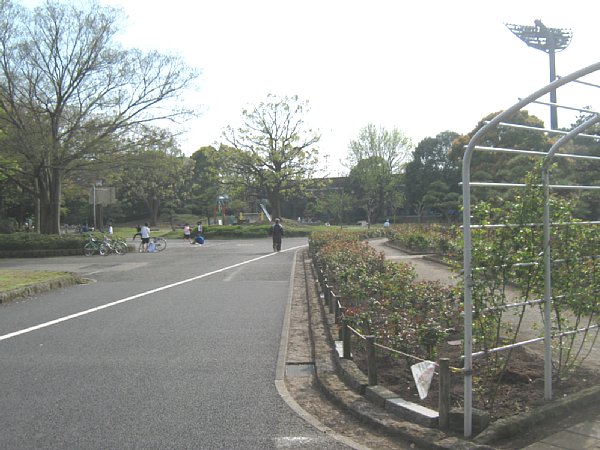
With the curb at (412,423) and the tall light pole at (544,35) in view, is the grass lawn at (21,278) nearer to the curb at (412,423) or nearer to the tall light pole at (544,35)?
the curb at (412,423)

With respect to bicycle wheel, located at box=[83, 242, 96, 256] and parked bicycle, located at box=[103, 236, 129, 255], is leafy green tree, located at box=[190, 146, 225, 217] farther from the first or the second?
bicycle wheel, located at box=[83, 242, 96, 256]

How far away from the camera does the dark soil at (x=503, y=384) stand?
14.8 feet

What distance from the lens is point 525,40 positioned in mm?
43688

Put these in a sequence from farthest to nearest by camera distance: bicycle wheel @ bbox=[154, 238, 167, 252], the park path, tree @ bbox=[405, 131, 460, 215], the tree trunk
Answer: tree @ bbox=[405, 131, 460, 215]
the tree trunk
bicycle wheel @ bbox=[154, 238, 167, 252]
the park path

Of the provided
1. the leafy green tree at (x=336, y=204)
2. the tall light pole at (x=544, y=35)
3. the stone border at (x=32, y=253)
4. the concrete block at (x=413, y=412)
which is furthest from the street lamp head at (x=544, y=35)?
the concrete block at (x=413, y=412)

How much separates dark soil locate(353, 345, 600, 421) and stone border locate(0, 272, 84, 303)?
888cm

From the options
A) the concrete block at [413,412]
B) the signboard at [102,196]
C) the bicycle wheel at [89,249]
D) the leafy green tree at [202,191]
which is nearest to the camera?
the concrete block at [413,412]

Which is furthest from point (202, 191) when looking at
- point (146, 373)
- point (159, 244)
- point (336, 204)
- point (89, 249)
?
point (146, 373)

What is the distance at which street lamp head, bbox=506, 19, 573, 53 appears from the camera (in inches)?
1702

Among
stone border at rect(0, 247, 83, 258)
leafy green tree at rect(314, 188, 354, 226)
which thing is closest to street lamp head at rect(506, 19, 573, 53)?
leafy green tree at rect(314, 188, 354, 226)

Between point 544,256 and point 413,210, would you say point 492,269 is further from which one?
point 413,210

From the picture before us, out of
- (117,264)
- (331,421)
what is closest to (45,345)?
(331,421)

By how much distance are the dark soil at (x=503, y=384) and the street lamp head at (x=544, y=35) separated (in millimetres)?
43547

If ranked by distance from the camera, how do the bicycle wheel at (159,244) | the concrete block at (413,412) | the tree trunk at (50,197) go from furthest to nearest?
1. the tree trunk at (50,197)
2. the bicycle wheel at (159,244)
3. the concrete block at (413,412)
